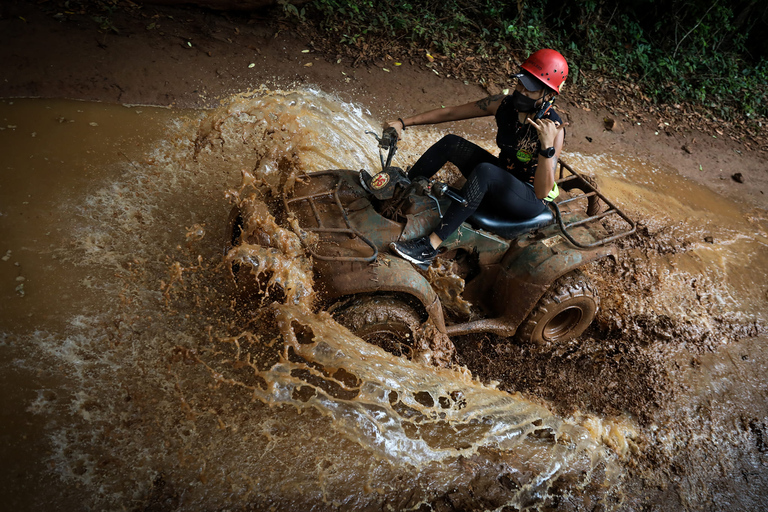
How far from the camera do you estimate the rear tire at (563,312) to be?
4116 millimetres

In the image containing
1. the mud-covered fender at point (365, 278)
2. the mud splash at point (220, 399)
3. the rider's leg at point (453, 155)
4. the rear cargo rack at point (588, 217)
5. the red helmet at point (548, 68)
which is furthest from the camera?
the rider's leg at point (453, 155)

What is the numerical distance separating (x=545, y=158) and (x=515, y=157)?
47 centimetres

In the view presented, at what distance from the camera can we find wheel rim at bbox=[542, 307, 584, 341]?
4496 mm

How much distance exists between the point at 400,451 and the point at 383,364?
0.57 meters

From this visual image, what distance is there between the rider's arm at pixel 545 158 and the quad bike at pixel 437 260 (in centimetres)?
42

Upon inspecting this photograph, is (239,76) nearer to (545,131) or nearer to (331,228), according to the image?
(331,228)

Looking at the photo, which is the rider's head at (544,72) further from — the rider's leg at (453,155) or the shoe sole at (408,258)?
the shoe sole at (408,258)

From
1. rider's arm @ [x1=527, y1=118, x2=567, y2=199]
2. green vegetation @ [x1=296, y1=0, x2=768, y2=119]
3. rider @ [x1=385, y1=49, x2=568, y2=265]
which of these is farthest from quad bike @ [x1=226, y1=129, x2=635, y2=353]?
green vegetation @ [x1=296, y1=0, x2=768, y2=119]

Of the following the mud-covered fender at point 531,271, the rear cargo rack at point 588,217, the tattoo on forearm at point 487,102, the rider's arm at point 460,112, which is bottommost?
the mud-covered fender at point 531,271

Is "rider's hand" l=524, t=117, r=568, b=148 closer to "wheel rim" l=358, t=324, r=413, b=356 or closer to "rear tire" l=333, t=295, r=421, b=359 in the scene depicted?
"rear tire" l=333, t=295, r=421, b=359

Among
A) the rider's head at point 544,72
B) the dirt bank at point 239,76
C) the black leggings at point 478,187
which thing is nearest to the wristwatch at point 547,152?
the black leggings at point 478,187

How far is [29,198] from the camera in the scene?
4.32 meters

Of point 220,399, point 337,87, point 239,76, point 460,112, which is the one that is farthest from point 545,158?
point 239,76

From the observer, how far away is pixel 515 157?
4.02 meters
